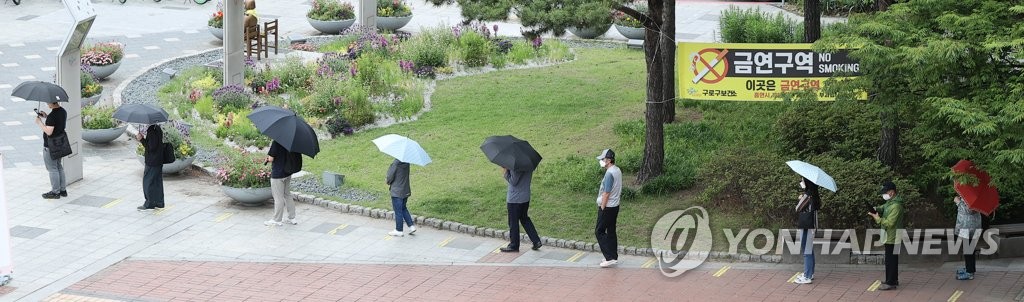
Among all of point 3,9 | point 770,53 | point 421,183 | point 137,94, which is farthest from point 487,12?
point 3,9

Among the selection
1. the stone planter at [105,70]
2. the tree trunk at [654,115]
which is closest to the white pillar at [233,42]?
the stone planter at [105,70]

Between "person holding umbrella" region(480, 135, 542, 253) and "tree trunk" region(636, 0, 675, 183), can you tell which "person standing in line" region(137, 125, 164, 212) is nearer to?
"person holding umbrella" region(480, 135, 542, 253)

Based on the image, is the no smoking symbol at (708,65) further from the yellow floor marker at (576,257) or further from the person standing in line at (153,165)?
the person standing in line at (153,165)

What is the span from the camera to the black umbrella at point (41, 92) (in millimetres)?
18000

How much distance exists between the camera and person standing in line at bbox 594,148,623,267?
15469 millimetres

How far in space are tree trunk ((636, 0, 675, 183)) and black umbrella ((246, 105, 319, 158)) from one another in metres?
→ 4.47

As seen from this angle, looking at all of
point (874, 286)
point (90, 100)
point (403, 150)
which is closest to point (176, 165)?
point (403, 150)

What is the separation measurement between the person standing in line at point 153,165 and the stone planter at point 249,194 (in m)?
0.84

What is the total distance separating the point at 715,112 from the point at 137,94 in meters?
9.99

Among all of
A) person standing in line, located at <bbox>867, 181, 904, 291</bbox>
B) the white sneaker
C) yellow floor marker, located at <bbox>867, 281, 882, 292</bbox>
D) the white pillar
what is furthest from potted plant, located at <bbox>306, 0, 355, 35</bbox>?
person standing in line, located at <bbox>867, 181, 904, 291</bbox>

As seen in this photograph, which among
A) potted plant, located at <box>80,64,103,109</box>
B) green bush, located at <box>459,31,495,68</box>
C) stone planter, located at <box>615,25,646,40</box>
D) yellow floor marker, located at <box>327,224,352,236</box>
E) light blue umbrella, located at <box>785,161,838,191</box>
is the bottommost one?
yellow floor marker, located at <box>327,224,352,236</box>

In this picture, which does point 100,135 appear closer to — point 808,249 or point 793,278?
point 793,278

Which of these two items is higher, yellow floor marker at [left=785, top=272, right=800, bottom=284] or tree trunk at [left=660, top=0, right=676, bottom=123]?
tree trunk at [left=660, top=0, right=676, bottom=123]

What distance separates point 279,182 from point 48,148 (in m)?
3.32
